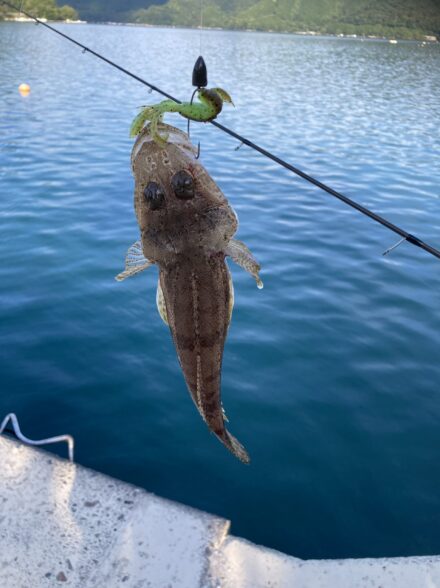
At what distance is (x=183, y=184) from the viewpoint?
3.36 meters

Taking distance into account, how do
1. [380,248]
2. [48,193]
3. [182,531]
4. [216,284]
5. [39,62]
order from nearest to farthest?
[216,284]
[182,531]
[380,248]
[48,193]
[39,62]

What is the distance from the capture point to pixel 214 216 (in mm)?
3486

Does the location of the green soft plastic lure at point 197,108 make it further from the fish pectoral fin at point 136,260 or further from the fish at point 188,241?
the fish pectoral fin at point 136,260

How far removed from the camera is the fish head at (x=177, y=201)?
3393 mm

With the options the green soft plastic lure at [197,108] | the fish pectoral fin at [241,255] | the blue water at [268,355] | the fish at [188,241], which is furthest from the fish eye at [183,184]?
the blue water at [268,355]

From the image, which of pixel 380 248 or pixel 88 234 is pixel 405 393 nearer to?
pixel 380 248

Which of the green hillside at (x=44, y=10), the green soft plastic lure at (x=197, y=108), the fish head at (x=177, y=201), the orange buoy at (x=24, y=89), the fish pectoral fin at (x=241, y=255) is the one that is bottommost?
the orange buoy at (x=24, y=89)

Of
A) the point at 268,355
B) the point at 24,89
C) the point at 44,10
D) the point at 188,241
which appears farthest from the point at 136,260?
the point at 44,10

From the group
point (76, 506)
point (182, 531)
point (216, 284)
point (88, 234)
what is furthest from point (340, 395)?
point (88, 234)

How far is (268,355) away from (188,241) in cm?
608

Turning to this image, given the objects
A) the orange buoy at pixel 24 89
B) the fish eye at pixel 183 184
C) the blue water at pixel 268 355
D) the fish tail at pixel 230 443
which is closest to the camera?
the fish eye at pixel 183 184

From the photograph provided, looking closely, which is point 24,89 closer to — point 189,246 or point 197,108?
point 189,246

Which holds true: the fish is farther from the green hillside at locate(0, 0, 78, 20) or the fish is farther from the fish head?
the green hillside at locate(0, 0, 78, 20)

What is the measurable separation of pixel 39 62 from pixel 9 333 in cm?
5341
